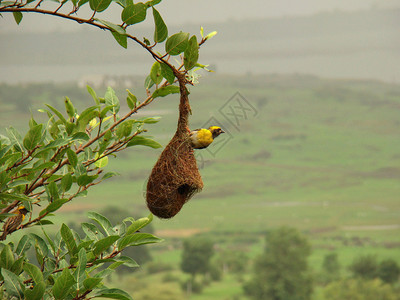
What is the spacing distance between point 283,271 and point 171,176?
168 feet

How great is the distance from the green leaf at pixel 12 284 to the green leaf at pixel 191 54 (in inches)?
44.4

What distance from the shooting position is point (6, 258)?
7.92 feet

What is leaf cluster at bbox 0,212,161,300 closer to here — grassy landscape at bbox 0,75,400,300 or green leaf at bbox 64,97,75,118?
green leaf at bbox 64,97,75,118

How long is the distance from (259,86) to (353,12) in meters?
44.2

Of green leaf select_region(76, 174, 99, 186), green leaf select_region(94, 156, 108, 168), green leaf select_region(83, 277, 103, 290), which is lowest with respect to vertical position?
green leaf select_region(83, 277, 103, 290)

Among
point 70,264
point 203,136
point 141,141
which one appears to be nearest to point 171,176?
point 203,136

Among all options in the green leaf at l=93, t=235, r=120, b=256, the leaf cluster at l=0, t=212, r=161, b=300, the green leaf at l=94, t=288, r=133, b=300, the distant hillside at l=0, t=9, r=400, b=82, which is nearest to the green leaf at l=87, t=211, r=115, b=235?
the leaf cluster at l=0, t=212, r=161, b=300

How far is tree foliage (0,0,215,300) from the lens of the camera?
2301 millimetres

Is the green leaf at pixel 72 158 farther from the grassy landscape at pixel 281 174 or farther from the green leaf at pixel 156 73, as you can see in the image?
the grassy landscape at pixel 281 174

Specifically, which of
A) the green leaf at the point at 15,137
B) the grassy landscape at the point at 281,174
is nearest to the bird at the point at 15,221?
the green leaf at the point at 15,137

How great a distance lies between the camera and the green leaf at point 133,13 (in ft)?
7.47

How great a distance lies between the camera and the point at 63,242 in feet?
9.04

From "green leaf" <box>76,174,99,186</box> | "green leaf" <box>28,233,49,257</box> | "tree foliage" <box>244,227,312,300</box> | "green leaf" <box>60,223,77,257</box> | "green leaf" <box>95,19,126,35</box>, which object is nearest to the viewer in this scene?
"green leaf" <box>95,19,126,35</box>

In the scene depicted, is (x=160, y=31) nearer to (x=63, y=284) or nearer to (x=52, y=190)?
(x=52, y=190)
